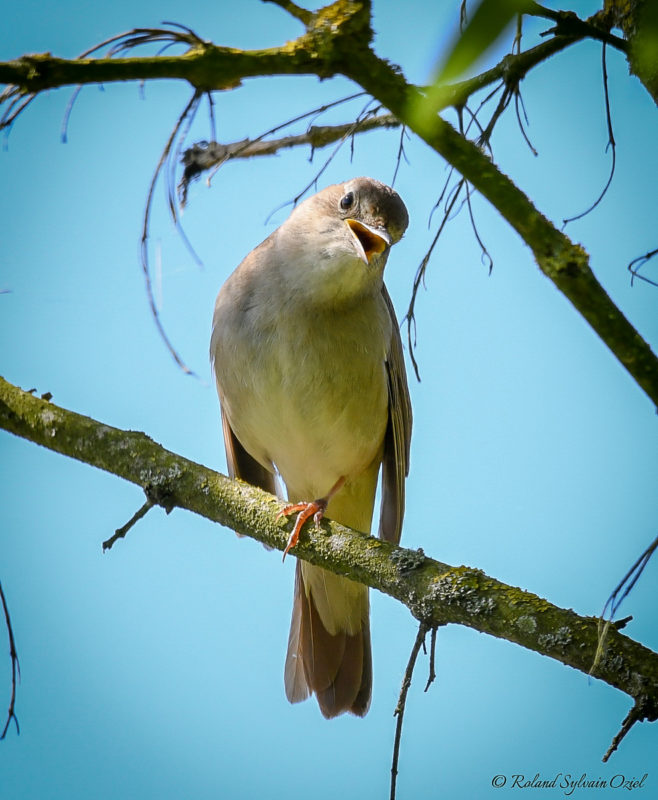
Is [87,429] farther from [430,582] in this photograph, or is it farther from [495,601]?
[495,601]

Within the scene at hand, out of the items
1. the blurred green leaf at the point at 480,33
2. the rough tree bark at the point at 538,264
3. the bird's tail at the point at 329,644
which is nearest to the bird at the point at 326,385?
the bird's tail at the point at 329,644

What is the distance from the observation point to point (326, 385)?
3.89 meters

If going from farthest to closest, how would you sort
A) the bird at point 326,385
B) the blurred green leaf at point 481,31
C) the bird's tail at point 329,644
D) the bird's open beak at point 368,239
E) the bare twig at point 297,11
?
the bird's tail at point 329,644
the bird at point 326,385
the bird's open beak at point 368,239
the bare twig at point 297,11
the blurred green leaf at point 481,31

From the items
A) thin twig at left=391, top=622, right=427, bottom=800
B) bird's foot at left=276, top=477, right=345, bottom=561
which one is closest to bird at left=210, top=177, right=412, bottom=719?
→ bird's foot at left=276, top=477, right=345, bottom=561

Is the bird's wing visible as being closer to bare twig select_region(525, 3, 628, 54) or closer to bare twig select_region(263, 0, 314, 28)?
bare twig select_region(525, 3, 628, 54)

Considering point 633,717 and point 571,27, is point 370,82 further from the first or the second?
point 633,717

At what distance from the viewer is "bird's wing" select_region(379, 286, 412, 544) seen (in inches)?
164

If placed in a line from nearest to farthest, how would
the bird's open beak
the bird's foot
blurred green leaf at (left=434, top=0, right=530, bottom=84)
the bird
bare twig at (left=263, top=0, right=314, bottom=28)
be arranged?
blurred green leaf at (left=434, top=0, right=530, bottom=84), bare twig at (left=263, top=0, right=314, bottom=28), the bird's foot, the bird's open beak, the bird

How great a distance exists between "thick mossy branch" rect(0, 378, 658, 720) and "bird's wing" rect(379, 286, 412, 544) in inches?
47.9

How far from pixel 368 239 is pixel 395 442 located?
97 cm

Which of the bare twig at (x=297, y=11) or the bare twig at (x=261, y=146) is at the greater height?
the bare twig at (x=261, y=146)

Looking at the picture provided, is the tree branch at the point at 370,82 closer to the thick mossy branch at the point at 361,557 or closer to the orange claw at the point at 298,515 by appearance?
the thick mossy branch at the point at 361,557

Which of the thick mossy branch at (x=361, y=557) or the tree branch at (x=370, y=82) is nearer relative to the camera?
the tree branch at (x=370, y=82)

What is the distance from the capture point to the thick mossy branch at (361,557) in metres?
2.25
